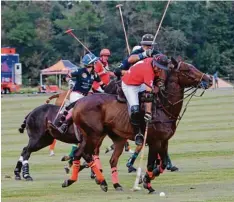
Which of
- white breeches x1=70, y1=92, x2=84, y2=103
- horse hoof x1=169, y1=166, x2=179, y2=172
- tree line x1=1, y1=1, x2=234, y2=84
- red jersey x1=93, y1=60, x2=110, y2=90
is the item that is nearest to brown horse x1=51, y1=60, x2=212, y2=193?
white breeches x1=70, y1=92, x2=84, y2=103

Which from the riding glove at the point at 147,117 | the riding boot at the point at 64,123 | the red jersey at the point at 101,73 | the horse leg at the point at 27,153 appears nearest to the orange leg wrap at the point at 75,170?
the riding glove at the point at 147,117

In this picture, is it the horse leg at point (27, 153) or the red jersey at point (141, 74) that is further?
the horse leg at point (27, 153)

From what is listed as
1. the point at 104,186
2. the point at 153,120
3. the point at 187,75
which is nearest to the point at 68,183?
the point at 104,186

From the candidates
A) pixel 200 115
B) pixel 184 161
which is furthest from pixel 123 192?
pixel 200 115

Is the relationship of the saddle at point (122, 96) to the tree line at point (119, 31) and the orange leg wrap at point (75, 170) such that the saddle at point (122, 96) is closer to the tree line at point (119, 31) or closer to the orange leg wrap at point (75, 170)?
the orange leg wrap at point (75, 170)

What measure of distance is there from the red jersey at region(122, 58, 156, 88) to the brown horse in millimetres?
428

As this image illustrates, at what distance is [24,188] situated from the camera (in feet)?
55.8

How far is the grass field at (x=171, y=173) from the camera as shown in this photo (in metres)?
15.2

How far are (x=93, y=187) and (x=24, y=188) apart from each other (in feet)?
4.28

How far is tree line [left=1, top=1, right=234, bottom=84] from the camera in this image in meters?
86.8

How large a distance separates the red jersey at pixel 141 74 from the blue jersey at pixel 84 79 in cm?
226

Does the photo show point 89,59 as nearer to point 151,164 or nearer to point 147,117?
point 147,117

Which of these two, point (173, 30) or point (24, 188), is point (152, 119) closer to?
point (24, 188)

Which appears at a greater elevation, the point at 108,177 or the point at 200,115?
the point at 108,177
